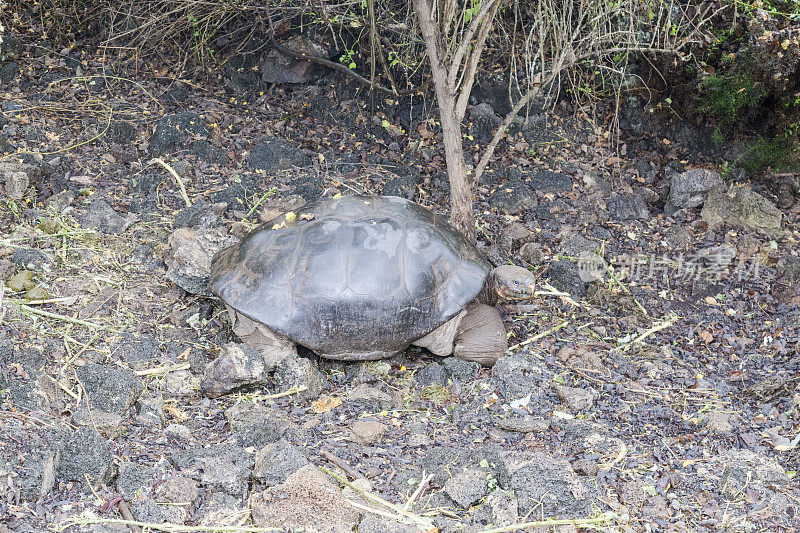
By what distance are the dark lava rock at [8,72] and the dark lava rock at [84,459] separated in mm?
4483

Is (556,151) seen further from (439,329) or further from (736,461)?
(736,461)

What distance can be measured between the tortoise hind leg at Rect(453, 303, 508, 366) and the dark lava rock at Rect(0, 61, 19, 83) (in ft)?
15.4

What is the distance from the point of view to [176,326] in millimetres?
4410

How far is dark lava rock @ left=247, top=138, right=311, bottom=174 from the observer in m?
5.91

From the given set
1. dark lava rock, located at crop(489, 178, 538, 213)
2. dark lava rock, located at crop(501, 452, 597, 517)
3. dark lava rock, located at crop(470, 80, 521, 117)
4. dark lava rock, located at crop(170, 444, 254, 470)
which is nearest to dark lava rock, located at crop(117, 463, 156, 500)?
dark lava rock, located at crop(170, 444, 254, 470)

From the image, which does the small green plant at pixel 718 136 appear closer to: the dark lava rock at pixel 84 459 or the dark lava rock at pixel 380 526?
the dark lava rock at pixel 380 526

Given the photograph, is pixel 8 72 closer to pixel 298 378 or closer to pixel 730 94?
pixel 298 378

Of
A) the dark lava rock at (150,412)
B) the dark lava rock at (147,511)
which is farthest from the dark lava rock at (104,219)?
the dark lava rock at (147,511)

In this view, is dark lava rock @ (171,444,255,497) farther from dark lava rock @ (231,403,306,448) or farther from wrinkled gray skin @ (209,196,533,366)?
wrinkled gray skin @ (209,196,533,366)

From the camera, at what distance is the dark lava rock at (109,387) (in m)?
3.57

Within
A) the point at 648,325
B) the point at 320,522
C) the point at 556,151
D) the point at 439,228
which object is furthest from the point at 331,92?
the point at 320,522

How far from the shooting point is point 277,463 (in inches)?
128

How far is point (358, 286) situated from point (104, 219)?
84.3 inches

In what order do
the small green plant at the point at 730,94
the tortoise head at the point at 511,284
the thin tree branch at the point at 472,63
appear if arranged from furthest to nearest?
the small green plant at the point at 730,94
the thin tree branch at the point at 472,63
the tortoise head at the point at 511,284
